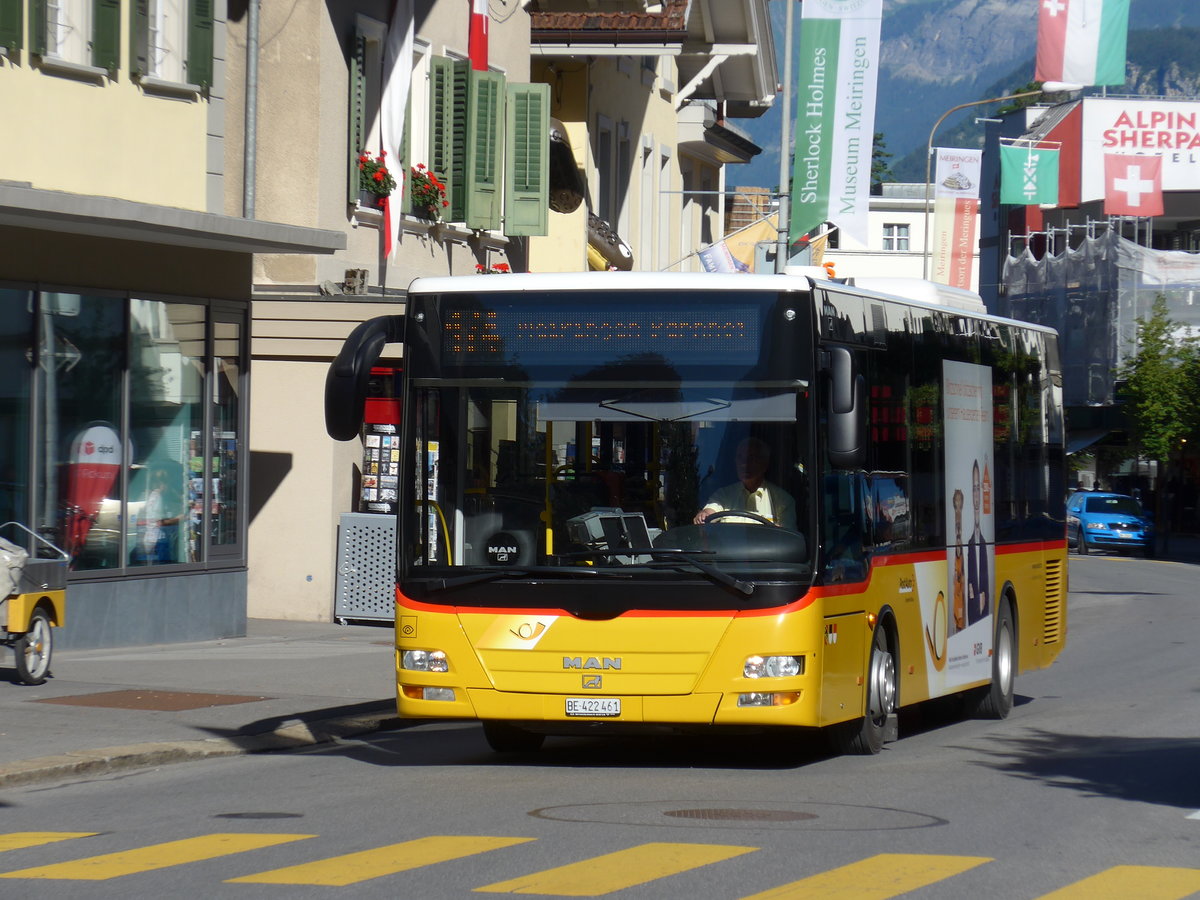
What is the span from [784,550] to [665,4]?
20.8 meters

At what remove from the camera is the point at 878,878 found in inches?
301

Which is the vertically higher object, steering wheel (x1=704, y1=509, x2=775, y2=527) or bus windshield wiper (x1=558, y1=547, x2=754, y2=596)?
steering wheel (x1=704, y1=509, x2=775, y2=527)

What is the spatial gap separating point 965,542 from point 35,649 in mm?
6688

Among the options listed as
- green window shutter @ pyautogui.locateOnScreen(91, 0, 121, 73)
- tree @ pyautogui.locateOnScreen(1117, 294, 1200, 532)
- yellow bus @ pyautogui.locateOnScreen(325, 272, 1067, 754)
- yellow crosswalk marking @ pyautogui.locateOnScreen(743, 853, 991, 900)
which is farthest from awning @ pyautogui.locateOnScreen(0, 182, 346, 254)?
tree @ pyautogui.locateOnScreen(1117, 294, 1200, 532)

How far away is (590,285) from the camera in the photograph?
11.1 metres

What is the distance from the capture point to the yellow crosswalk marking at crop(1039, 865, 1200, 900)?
737 centimetres

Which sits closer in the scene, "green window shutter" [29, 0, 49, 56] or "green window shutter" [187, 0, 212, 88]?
"green window shutter" [29, 0, 49, 56]

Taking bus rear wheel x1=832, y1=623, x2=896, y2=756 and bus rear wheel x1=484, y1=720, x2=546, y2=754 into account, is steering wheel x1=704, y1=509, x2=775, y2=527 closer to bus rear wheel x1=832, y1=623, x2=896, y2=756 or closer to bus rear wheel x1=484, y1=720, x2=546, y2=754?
bus rear wheel x1=832, y1=623, x2=896, y2=756

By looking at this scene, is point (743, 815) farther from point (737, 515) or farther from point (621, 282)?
point (621, 282)

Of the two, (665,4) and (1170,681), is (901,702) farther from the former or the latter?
(665,4)

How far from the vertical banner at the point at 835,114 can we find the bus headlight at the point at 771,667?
22.0m

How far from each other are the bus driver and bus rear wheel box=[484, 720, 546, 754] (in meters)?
2.15

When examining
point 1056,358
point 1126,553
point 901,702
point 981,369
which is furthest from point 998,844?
point 1126,553

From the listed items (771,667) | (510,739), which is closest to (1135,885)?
(771,667)
